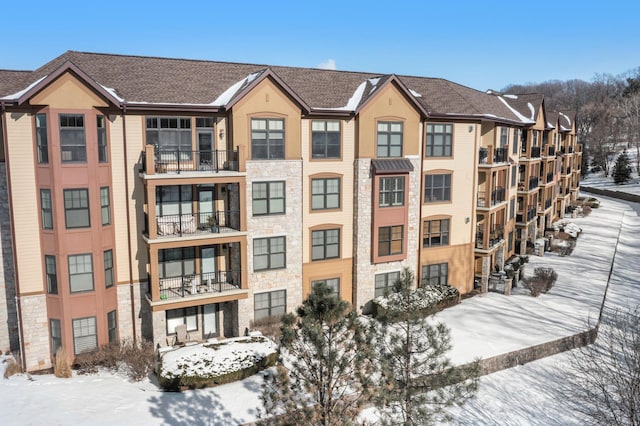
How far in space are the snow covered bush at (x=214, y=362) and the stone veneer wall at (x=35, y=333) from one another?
5.01m

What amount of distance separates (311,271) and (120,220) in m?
9.82

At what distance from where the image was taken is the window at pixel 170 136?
2092cm

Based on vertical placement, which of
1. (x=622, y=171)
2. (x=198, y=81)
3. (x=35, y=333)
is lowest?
(x=35, y=333)

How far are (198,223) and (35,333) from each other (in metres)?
8.19

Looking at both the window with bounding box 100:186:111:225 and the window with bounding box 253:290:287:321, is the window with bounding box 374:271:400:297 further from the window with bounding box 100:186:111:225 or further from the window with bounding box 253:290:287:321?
the window with bounding box 100:186:111:225

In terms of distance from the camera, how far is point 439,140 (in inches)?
1065

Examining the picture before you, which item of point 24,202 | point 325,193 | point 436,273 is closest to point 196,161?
point 325,193

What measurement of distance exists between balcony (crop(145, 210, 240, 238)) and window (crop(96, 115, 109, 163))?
11.7 feet

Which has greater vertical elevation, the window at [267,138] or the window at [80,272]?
the window at [267,138]

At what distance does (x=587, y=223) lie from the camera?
52.7m

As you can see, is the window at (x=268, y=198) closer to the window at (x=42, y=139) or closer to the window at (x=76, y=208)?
the window at (x=76, y=208)

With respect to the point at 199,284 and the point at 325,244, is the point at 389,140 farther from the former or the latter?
the point at 199,284

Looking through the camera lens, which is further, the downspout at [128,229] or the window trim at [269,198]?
the window trim at [269,198]

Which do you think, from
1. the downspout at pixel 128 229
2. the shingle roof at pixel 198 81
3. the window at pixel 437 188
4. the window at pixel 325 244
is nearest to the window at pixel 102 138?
the downspout at pixel 128 229
